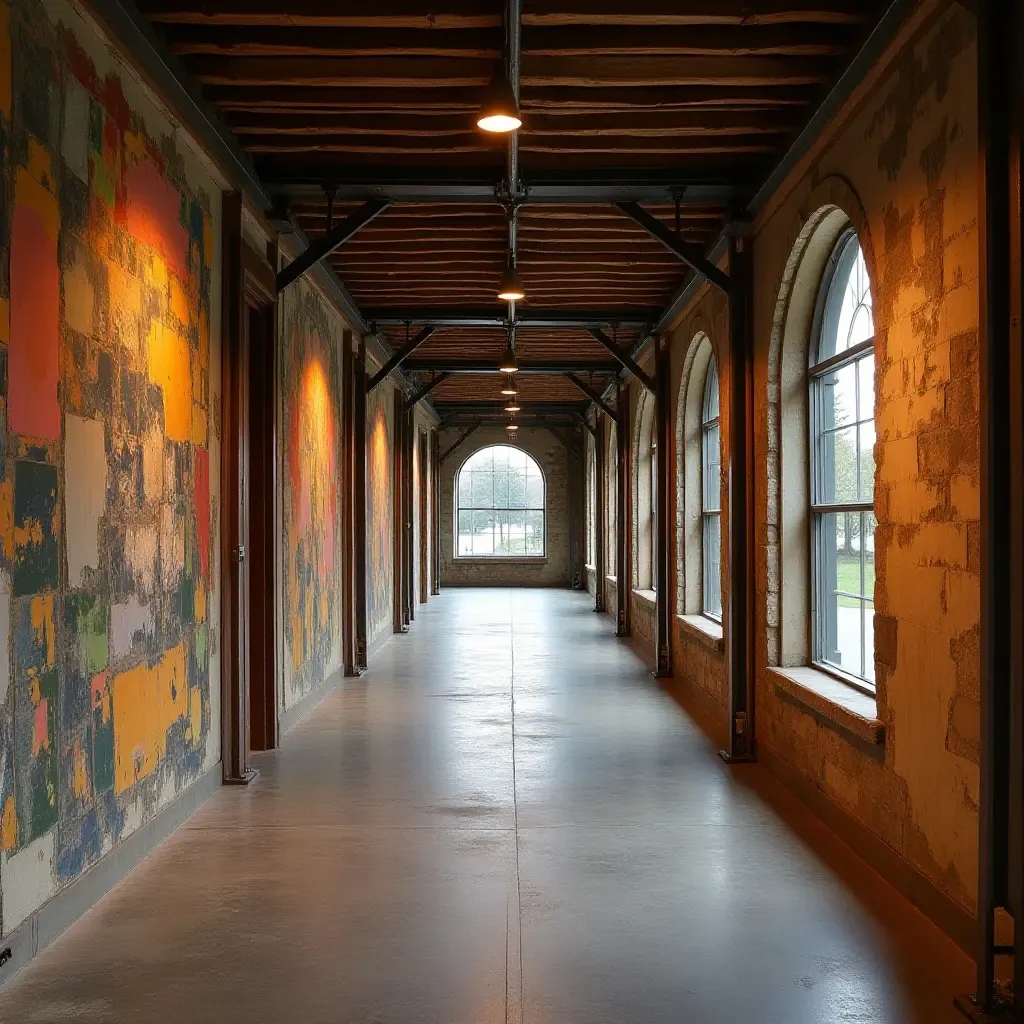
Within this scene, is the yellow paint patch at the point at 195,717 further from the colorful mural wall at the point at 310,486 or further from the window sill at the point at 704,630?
the window sill at the point at 704,630

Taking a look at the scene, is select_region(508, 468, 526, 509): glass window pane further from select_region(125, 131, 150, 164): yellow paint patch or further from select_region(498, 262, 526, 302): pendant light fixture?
select_region(125, 131, 150, 164): yellow paint patch

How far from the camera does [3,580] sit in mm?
3244

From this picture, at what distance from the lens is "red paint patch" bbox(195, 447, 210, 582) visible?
17.8ft

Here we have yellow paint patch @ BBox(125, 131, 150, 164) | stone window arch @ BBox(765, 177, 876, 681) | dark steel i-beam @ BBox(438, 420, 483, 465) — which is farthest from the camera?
dark steel i-beam @ BBox(438, 420, 483, 465)

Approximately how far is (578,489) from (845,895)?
19747 mm

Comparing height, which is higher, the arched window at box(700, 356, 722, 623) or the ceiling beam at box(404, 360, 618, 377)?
the ceiling beam at box(404, 360, 618, 377)

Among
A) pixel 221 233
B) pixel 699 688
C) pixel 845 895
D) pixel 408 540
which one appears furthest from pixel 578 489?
pixel 845 895

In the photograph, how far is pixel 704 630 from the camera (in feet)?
28.0

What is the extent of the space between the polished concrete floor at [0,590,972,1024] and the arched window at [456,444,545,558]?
1722cm

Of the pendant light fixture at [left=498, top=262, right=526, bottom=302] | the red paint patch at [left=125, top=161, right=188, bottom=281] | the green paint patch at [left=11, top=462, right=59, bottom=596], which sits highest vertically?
the pendant light fixture at [left=498, top=262, right=526, bottom=302]

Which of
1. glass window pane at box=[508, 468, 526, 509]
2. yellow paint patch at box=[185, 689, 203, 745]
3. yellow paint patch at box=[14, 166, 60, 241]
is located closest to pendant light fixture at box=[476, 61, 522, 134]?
yellow paint patch at box=[14, 166, 60, 241]

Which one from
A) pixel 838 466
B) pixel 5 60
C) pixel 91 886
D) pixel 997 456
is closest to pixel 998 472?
pixel 997 456

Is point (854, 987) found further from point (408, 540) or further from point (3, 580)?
point (408, 540)

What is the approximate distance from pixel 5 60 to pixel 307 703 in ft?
18.6
